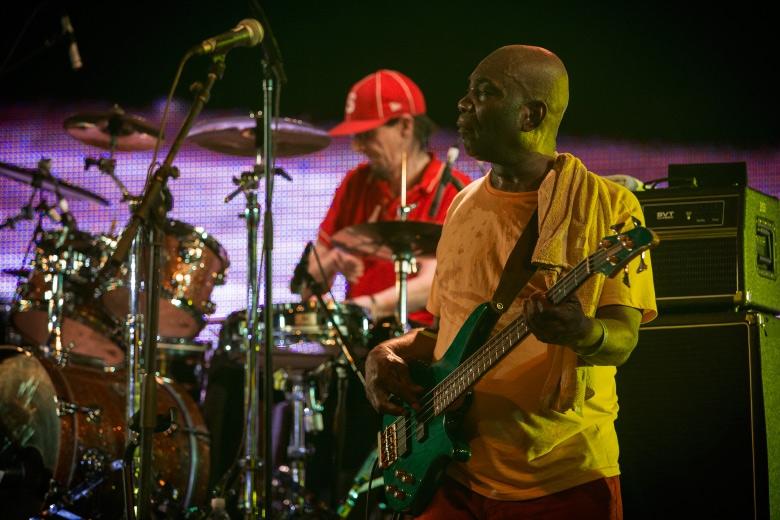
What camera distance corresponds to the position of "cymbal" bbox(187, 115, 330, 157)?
5484mm

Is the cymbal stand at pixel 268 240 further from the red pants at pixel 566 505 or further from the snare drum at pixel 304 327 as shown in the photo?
the red pants at pixel 566 505

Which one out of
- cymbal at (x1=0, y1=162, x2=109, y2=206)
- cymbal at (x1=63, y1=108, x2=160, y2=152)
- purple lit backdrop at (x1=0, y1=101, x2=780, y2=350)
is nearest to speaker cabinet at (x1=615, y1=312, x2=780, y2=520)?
purple lit backdrop at (x1=0, y1=101, x2=780, y2=350)

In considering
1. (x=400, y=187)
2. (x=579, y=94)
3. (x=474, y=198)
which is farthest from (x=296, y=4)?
(x=474, y=198)

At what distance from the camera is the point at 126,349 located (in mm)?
5066

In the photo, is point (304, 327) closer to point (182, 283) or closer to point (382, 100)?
point (182, 283)

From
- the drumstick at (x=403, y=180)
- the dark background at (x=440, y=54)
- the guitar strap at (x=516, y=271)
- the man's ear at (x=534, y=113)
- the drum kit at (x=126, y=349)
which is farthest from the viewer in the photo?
the dark background at (x=440, y=54)

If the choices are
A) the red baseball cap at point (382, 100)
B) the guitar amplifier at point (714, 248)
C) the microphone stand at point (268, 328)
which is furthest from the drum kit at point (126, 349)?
the guitar amplifier at point (714, 248)

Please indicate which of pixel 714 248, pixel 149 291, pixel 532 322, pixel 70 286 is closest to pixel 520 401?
pixel 532 322

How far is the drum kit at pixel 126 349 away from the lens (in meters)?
4.75

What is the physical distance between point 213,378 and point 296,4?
290 centimetres

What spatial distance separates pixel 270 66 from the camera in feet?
13.4

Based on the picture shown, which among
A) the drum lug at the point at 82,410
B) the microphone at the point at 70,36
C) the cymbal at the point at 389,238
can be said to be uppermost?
the microphone at the point at 70,36

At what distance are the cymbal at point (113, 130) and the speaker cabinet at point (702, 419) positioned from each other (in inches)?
156

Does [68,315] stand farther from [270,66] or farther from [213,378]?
[270,66]
